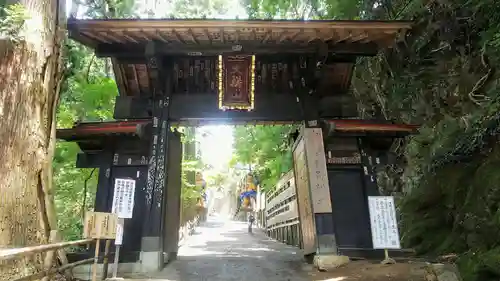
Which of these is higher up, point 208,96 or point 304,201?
point 208,96

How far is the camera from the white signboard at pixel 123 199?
684 centimetres

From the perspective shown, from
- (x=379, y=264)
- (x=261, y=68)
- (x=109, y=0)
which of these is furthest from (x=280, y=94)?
(x=109, y=0)

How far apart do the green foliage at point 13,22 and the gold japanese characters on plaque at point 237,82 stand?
12.7ft

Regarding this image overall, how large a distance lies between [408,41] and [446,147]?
3.23 m

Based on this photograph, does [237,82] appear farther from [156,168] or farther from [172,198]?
[172,198]

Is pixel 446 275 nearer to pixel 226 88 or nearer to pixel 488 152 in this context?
pixel 488 152

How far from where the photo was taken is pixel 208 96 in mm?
8594

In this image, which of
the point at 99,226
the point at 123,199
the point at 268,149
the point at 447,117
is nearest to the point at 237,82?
the point at 123,199

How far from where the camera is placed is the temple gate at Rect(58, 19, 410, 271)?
282 inches

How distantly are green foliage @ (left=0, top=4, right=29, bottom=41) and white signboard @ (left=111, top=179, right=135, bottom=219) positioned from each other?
3062 millimetres

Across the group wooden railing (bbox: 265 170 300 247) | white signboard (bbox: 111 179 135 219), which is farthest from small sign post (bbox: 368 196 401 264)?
white signboard (bbox: 111 179 135 219)

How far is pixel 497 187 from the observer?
655 centimetres

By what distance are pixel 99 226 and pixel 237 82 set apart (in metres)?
4.22

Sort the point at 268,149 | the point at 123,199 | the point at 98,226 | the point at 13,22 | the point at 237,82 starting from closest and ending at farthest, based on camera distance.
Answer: the point at 13,22 → the point at 98,226 → the point at 123,199 → the point at 237,82 → the point at 268,149
